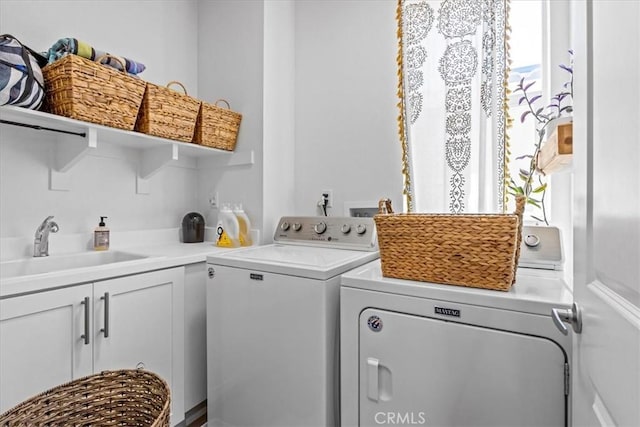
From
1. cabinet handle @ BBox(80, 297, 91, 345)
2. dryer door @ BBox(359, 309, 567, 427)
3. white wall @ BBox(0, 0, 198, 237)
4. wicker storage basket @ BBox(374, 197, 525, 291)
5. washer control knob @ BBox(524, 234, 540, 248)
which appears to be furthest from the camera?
white wall @ BBox(0, 0, 198, 237)

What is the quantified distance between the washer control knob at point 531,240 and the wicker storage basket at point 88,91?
208 cm

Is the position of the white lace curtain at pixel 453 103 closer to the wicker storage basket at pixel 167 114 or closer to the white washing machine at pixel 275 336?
the white washing machine at pixel 275 336

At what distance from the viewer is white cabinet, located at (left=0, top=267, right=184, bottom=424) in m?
1.15

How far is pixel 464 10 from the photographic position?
1.78 metres

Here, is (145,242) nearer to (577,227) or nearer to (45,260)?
(45,260)

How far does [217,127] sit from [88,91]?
0.78m

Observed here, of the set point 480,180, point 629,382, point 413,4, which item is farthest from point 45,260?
point 413,4

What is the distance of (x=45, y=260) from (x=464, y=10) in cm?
256

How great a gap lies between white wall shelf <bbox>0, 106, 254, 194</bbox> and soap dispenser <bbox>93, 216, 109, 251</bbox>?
0.27 metres

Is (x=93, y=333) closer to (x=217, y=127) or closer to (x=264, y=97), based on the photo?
(x=217, y=127)

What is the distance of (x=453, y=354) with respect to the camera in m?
1.07

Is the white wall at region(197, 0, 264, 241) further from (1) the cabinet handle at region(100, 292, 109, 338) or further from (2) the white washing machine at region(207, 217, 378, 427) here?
(1) the cabinet handle at region(100, 292, 109, 338)

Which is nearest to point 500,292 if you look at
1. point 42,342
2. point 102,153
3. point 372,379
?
point 372,379

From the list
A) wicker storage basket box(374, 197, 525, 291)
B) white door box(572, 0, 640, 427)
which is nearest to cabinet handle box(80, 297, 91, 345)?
wicker storage basket box(374, 197, 525, 291)
